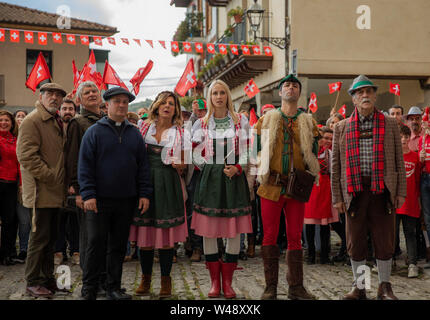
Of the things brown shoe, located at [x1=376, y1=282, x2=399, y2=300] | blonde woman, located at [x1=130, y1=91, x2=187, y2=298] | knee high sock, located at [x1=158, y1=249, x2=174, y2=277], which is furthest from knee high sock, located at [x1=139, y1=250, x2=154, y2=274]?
brown shoe, located at [x1=376, y1=282, x2=399, y2=300]

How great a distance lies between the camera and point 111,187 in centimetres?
459

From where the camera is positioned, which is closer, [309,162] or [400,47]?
[309,162]

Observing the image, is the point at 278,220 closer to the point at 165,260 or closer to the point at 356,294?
the point at 356,294

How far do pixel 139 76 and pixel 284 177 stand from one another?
6.23 meters

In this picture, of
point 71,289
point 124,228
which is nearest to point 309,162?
point 124,228

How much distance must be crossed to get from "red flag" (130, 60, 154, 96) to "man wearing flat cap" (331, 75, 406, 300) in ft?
20.0

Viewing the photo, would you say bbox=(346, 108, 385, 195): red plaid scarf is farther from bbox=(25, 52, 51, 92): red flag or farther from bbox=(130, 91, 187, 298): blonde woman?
bbox=(25, 52, 51, 92): red flag

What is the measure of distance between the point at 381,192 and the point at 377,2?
487 inches

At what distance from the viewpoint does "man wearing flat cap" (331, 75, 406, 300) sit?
4758mm

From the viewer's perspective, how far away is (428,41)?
15.6 m
